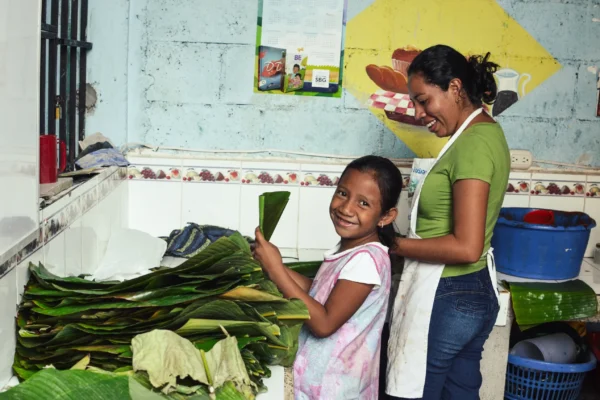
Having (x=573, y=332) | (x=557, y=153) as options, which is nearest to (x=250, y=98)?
(x=557, y=153)

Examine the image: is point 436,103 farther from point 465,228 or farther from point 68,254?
point 68,254

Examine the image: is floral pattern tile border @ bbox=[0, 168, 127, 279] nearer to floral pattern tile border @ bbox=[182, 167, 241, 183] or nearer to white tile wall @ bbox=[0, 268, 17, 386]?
white tile wall @ bbox=[0, 268, 17, 386]

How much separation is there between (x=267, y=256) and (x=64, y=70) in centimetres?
147

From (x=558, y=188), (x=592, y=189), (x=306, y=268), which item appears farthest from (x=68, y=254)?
(x=592, y=189)

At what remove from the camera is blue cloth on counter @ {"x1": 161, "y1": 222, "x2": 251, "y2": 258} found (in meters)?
3.05

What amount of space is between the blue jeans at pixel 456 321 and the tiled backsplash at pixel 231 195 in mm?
1108

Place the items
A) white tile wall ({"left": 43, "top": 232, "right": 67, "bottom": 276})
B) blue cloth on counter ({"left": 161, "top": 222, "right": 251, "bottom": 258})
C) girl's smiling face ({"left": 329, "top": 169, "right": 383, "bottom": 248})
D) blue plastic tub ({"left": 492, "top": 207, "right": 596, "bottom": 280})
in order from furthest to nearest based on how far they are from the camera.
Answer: blue cloth on counter ({"left": 161, "top": 222, "right": 251, "bottom": 258}), blue plastic tub ({"left": 492, "top": 207, "right": 596, "bottom": 280}), girl's smiling face ({"left": 329, "top": 169, "right": 383, "bottom": 248}), white tile wall ({"left": 43, "top": 232, "right": 67, "bottom": 276})

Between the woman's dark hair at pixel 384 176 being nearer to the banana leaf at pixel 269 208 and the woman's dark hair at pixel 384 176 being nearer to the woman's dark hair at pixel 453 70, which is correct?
the banana leaf at pixel 269 208

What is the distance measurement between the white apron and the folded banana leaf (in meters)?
0.47

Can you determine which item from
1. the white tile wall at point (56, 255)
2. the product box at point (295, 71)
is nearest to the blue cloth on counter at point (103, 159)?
the product box at point (295, 71)

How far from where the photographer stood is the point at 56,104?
8.98 ft

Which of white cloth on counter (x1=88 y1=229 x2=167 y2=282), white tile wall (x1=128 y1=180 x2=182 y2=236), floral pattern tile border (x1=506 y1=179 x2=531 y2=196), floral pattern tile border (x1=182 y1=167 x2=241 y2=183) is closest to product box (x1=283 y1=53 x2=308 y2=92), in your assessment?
floral pattern tile border (x1=182 y1=167 x2=241 y2=183)

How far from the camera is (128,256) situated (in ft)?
8.45

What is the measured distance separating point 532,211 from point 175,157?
159 cm
